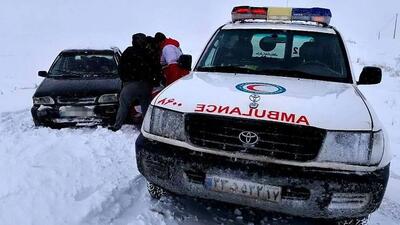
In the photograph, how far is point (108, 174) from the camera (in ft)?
14.6

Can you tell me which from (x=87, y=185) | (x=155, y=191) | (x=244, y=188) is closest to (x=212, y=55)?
(x=155, y=191)

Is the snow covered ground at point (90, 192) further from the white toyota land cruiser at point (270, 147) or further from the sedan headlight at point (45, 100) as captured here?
the sedan headlight at point (45, 100)

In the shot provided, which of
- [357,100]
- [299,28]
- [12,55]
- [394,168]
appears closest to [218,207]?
[357,100]

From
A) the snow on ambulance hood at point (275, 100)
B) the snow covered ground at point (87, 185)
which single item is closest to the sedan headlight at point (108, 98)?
the snow covered ground at point (87, 185)

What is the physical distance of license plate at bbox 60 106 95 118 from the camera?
673cm

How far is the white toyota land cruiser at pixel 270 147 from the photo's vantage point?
293 centimetres

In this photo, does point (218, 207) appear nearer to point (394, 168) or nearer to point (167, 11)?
point (394, 168)

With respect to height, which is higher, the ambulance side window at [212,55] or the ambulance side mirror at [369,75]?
the ambulance side window at [212,55]

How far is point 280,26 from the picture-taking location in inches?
192

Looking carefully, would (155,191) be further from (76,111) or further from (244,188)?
(76,111)

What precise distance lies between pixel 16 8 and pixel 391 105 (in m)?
42.4

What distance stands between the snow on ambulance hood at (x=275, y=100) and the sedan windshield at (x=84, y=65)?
164 inches

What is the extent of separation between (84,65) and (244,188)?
570cm

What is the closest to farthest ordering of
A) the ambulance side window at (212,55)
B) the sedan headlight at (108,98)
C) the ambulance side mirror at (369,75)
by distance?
the ambulance side mirror at (369,75)
the ambulance side window at (212,55)
the sedan headlight at (108,98)
